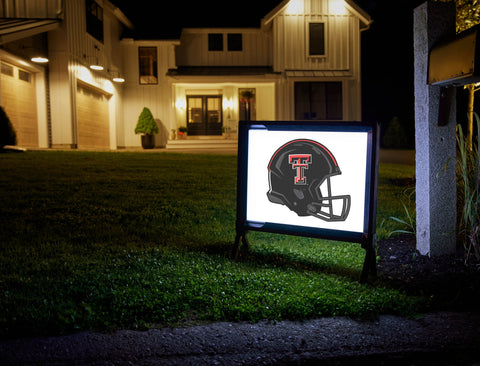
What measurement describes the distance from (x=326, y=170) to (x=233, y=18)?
22557mm

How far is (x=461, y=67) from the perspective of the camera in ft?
10.7

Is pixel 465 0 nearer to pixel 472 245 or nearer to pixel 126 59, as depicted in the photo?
pixel 472 245

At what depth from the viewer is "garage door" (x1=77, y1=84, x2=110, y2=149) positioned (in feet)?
59.8

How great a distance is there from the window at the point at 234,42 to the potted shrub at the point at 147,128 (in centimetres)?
627

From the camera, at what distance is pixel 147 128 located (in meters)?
21.2

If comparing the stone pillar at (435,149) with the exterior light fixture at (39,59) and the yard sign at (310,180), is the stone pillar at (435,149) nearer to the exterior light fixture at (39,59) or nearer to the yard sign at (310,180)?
the yard sign at (310,180)

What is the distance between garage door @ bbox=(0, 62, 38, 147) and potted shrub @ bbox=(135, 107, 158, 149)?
5627 millimetres

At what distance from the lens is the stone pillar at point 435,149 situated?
3709mm

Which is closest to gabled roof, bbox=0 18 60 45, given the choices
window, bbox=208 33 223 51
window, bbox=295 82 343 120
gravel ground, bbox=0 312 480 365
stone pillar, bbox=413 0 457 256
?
window, bbox=208 33 223 51

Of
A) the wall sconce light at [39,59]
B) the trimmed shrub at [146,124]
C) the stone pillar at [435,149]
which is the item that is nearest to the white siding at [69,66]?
the wall sconce light at [39,59]

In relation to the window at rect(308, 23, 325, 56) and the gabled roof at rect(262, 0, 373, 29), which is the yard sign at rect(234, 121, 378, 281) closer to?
the gabled roof at rect(262, 0, 373, 29)

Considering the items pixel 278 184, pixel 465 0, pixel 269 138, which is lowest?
pixel 278 184

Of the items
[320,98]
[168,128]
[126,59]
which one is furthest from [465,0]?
[126,59]

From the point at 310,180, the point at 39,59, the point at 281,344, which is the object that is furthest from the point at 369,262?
the point at 39,59
